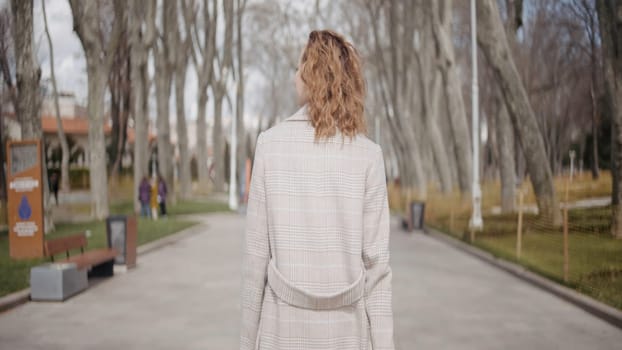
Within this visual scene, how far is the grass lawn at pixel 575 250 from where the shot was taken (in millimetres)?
10055

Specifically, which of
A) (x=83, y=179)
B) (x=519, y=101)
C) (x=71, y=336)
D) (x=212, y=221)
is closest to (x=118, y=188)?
(x=212, y=221)

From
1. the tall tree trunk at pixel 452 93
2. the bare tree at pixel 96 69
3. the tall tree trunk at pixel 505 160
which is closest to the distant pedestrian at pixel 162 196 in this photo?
the bare tree at pixel 96 69

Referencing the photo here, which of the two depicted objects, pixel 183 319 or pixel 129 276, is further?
pixel 129 276

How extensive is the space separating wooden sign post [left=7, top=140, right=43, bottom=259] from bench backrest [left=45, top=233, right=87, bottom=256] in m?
1.17

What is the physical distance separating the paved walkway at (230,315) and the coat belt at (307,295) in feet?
14.4

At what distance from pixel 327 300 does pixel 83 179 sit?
54.0 m

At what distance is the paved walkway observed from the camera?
695 cm

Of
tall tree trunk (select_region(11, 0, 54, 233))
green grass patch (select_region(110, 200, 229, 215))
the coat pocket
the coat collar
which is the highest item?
tall tree trunk (select_region(11, 0, 54, 233))

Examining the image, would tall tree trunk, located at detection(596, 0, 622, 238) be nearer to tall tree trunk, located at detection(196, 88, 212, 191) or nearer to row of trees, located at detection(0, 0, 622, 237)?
row of trees, located at detection(0, 0, 622, 237)

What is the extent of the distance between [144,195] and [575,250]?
643 inches

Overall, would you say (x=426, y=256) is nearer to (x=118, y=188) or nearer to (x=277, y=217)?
(x=277, y=217)

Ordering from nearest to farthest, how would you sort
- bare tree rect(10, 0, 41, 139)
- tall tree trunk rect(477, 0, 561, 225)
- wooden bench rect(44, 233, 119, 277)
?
wooden bench rect(44, 233, 119, 277), bare tree rect(10, 0, 41, 139), tall tree trunk rect(477, 0, 561, 225)

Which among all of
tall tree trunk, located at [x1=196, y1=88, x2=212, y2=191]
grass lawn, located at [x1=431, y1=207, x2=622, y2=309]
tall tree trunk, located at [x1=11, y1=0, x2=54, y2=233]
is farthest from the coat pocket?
tall tree trunk, located at [x1=196, y1=88, x2=212, y2=191]

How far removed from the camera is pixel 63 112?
93.6 meters
